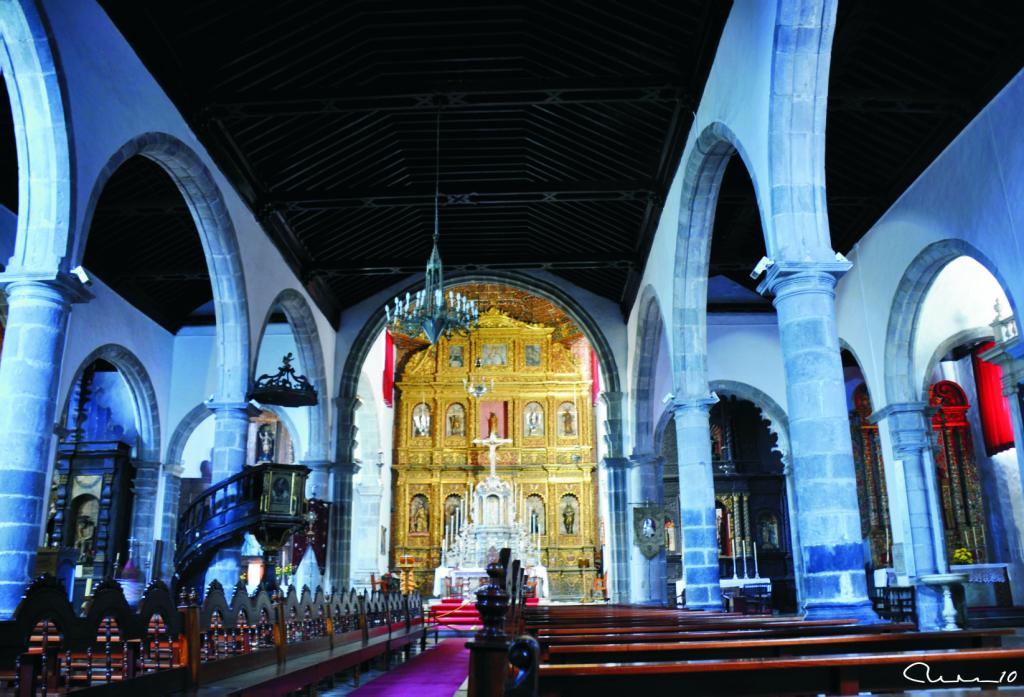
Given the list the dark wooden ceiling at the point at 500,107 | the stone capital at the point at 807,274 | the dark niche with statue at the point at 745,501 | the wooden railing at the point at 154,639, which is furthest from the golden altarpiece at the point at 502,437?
the stone capital at the point at 807,274

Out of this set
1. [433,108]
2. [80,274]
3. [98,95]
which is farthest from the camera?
[433,108]

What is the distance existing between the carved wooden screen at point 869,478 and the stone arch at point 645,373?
4.18 meters

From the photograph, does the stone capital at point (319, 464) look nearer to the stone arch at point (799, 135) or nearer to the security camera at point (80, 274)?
the security camera at point (80, 274)

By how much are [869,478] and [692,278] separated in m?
8.27

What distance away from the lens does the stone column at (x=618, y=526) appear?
15.8 metres

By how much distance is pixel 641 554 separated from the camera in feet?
47.0

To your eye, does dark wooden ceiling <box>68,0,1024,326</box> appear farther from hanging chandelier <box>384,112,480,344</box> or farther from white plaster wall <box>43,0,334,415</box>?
hanging chandelier <box>384,112,480,344</box>

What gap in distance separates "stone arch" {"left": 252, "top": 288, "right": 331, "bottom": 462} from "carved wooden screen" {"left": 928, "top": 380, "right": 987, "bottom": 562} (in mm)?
10443

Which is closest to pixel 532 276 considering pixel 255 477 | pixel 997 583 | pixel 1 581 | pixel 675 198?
pixel 675 198

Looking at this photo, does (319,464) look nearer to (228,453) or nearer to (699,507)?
(228,453)

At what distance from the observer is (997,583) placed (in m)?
13.5

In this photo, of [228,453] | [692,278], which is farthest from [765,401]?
[228,453]

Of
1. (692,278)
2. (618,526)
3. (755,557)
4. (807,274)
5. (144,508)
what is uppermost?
(692,278)

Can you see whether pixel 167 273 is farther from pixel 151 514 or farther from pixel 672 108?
pixel 672 108
